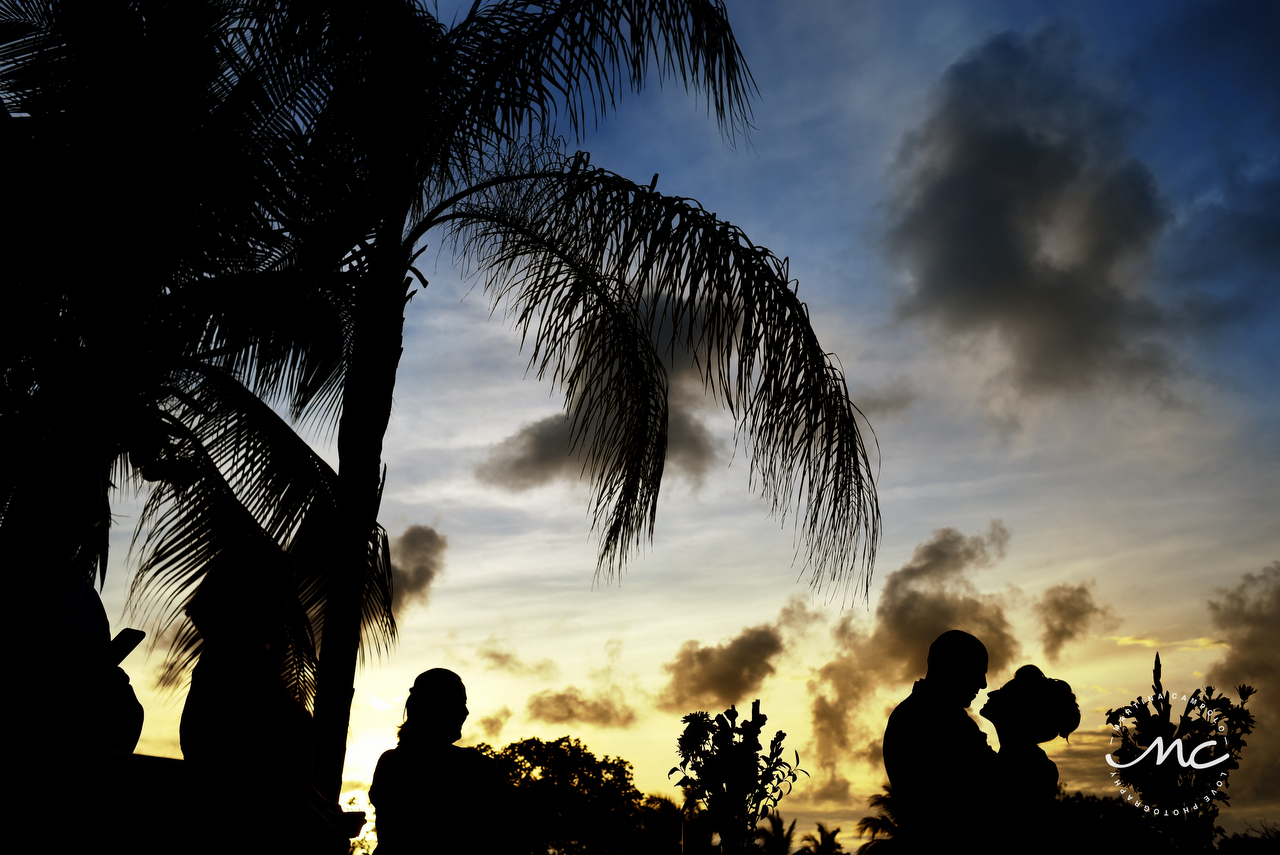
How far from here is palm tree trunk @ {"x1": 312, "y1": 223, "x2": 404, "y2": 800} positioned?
4910mm

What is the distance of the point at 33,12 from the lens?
23.0ft

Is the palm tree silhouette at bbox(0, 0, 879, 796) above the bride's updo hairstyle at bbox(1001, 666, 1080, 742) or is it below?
above

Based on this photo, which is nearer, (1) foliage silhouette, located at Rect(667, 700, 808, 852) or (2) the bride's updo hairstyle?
(2) the bride's updo hairstyle

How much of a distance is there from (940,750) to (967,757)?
0.09 m

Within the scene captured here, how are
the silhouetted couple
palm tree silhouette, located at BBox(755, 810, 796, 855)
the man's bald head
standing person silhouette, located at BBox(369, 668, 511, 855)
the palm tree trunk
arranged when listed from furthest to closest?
1. palm tree silhouette, located at BBox(755, 810, 796, 855)
2. the palm tree trunk
3. the man's bald head
4. the silhouetted couple
5. standing person silhouette, located at BBox(369, 668, 511, 855)

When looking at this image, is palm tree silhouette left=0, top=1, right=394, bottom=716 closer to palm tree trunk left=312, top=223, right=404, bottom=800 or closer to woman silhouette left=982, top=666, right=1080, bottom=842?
palm tree trunk left=312, top=223, right=404, bottom=800

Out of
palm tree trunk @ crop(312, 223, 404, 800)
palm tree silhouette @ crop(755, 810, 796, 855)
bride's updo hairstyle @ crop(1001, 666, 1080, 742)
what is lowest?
palm tree silhouette @ crop(755, 810, 796, 855)

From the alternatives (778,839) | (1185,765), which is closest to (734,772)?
(1185,765)

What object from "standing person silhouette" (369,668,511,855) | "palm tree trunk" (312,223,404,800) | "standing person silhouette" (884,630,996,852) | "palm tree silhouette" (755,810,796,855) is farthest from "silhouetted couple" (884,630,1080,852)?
"palm tree silhouette" (755,810,796,855)

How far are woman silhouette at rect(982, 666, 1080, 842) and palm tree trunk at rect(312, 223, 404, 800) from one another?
11.5 feet

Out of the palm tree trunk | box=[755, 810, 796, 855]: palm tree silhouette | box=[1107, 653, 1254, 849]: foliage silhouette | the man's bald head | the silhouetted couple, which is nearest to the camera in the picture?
the silhouetted couple

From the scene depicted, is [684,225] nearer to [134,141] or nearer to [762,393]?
[762,393]

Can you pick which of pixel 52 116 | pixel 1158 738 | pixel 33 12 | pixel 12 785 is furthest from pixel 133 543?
pixel 1158 738

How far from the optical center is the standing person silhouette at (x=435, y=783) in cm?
273
